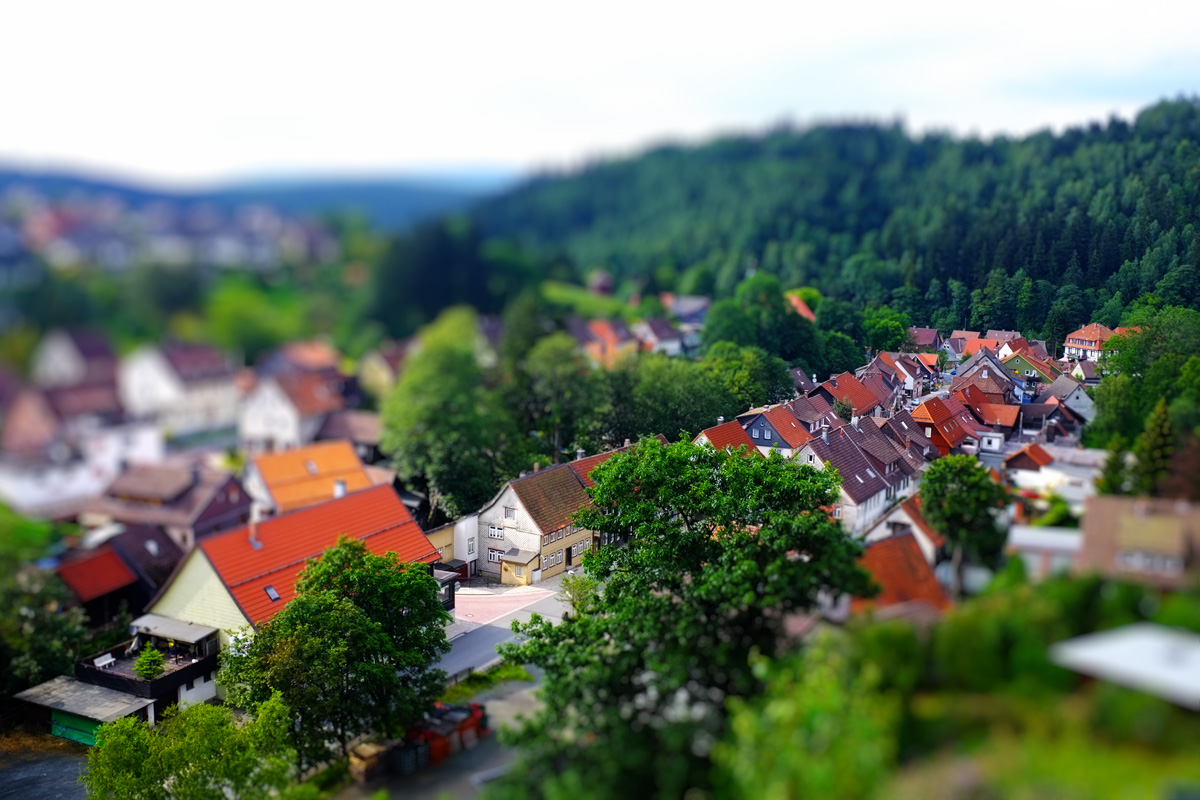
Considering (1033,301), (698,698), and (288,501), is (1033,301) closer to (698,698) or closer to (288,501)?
(698,698)

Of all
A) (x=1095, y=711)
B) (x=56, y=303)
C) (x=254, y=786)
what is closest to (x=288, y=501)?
(x=254, y=786)

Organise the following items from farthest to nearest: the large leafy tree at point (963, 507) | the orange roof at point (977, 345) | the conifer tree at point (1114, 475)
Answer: the orange roof at point (977, 345), the conifer tree at point (1114, 475), the large leafy tree at point (963, 507)

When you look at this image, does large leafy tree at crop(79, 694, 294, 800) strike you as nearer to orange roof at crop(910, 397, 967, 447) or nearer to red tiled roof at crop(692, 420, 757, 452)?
red tiled roof at crop(692, 420, 757, 452)

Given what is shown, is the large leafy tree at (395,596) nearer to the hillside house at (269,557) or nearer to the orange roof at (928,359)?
the hillside house at (269,557)

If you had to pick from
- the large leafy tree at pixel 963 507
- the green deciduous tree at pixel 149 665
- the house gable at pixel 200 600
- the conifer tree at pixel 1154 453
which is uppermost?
the conifer tree at pixel 1154 453

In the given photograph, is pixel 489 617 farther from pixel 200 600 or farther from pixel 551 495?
pixel 200 600

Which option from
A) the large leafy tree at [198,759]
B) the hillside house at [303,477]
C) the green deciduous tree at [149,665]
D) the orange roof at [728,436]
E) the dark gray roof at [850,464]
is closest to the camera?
the large leafy tree at [198,759]

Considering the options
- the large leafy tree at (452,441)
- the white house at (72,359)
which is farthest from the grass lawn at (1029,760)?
the white house at (72,359)
